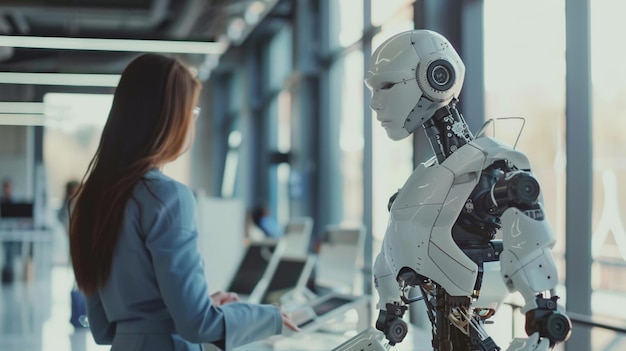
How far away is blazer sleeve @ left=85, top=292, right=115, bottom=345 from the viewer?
6.06 feet

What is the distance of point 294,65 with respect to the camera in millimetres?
10922

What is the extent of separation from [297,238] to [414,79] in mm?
5498

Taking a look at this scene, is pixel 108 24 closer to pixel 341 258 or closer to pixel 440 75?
pixel 341 258

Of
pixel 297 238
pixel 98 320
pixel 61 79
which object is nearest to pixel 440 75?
pixel 98 320

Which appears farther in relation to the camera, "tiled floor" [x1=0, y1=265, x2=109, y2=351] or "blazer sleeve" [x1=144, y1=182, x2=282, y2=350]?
"tiled floor" [x1=0, y1=265, x2=109, y2=351]

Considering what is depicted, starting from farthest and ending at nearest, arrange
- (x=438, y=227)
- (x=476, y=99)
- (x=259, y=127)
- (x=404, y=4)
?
(x=259, y=127) → (x=404, y=4) → (x=476, y=99) → (x=438, y=227)

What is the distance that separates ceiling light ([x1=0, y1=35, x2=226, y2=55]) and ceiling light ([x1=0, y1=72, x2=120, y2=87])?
0.23m

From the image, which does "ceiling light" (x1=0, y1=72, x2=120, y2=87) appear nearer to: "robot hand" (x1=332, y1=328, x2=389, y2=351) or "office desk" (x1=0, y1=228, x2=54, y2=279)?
"robot hand" (x1=332, y1=328, x2=389, y2=351)

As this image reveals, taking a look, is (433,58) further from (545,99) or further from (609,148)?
(545,99)

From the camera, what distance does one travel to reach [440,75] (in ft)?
7.47

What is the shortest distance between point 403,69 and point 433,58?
9 centimetres

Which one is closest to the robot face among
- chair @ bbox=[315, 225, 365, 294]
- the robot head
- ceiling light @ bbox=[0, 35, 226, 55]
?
the robot head

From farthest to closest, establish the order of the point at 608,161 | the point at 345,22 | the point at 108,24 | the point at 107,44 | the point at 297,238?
the point at 108,24, the point at 345,22, the point at 297,238, the point at 107,44, the point at 608,161

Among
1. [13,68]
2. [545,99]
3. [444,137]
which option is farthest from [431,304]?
[13,68]
